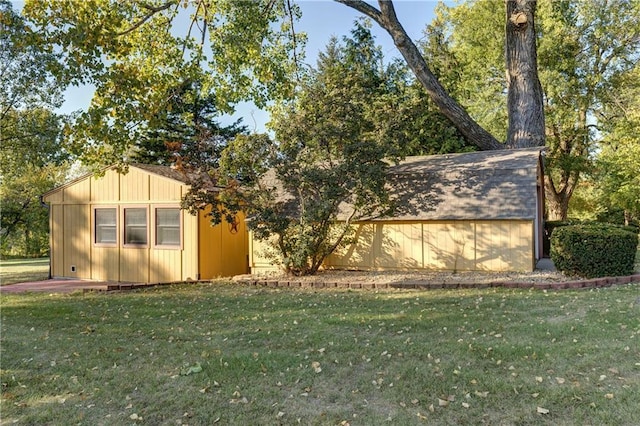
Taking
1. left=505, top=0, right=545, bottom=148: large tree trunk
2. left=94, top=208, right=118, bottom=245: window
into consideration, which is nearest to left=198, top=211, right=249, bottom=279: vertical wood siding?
left=94, top=208, right=118, bottom=245: window

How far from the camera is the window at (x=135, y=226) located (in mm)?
13273

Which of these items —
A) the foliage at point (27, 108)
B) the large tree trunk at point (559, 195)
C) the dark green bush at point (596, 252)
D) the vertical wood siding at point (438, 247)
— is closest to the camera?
the dark green bush at point (596, 252)

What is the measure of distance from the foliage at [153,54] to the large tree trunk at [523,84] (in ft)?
24.7

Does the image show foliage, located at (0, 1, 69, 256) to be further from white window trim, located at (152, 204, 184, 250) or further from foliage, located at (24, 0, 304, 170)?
white window trim, located at (152, 204, 184, 250)

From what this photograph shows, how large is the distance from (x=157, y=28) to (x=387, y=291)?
10.2 meters

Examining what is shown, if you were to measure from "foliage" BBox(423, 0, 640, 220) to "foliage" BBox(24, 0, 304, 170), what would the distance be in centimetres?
1190

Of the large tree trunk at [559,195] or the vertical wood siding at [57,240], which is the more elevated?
the large tree trunk at [559,195]

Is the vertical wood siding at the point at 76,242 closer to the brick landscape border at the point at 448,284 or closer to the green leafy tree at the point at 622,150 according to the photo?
the brick landscape border at the point at 448,284

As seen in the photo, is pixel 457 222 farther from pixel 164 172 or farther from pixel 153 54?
pixel 153 54

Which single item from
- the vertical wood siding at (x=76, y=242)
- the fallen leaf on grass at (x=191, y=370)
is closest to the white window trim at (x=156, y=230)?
the vertical wood siding at (x=76, y=242)

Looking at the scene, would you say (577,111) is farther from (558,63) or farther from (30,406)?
(30,406)

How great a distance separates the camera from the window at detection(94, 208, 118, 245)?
13.9 m

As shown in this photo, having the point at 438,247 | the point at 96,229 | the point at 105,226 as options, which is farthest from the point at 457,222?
the point at 96,229

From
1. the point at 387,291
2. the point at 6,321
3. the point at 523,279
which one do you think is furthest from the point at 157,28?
the point at 523,279
